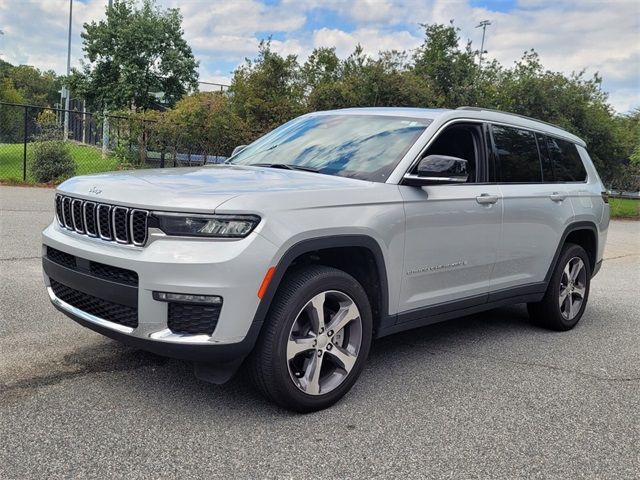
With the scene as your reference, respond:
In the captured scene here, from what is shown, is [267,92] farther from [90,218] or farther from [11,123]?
[90,218]

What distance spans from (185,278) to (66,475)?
102 cm

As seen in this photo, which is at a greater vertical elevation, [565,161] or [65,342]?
[565,161]

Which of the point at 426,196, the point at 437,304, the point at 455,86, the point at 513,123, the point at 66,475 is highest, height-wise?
the point at 455,86

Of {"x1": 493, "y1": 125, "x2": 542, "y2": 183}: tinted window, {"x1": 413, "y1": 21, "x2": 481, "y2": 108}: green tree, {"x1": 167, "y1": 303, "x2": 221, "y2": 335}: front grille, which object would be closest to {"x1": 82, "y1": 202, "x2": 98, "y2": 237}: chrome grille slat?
{"x1": 167, "y1": 303, "x2": 221, "y2": 335}: front grille

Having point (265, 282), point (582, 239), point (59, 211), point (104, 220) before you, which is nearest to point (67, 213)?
point (59, 211)

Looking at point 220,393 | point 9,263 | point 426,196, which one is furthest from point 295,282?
point 9,263

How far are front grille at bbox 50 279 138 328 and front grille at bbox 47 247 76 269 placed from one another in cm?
14

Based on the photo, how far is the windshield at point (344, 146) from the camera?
4.07m

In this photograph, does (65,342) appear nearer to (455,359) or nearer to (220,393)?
(220,393)

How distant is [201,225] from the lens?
3.04 meters

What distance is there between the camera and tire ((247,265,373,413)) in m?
3.24

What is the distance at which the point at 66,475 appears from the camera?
8.84ft

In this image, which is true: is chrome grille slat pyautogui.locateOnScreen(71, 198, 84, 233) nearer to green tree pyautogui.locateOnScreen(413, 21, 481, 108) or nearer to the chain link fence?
the chain link fence

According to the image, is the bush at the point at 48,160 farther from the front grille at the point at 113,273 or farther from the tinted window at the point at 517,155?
the front grille at the point at 113,273
